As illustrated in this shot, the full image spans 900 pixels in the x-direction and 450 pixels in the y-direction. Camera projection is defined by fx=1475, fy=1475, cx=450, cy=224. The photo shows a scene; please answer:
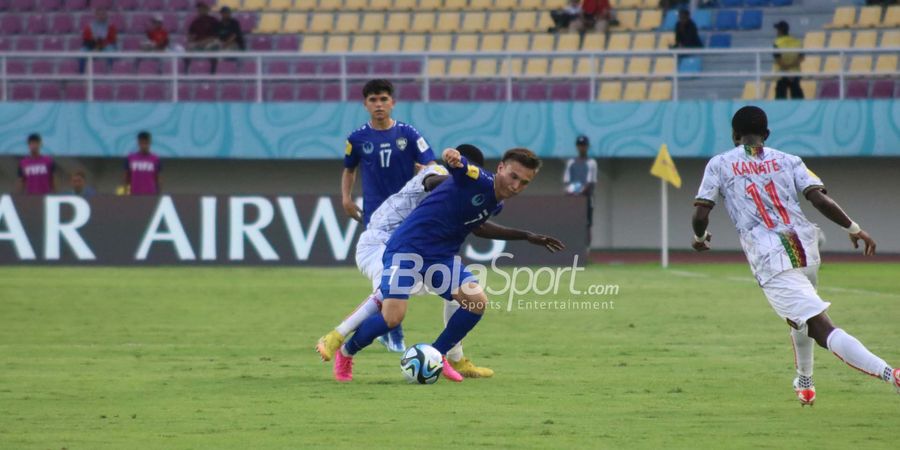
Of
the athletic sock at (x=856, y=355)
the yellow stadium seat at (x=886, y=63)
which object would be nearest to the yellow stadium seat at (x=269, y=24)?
the yellow stadium seat at (x=886, y=63)

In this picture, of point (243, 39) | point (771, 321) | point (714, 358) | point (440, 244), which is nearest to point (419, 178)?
point (440, 244)

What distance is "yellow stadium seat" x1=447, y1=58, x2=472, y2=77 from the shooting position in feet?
96.0

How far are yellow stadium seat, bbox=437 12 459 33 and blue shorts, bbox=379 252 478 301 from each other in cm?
2059

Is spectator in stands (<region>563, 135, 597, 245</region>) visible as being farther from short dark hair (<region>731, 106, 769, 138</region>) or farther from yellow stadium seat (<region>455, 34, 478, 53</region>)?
short dark hair (<region>731, 106, 769, 138</region>)

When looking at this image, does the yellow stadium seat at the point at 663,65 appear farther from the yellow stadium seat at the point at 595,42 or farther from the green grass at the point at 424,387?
the green grass at the point at 424,387

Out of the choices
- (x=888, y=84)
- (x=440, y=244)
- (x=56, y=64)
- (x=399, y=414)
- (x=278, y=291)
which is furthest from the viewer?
(x=56, y=64)

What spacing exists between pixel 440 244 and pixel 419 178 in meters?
1.26

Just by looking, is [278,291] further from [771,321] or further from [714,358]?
[714,358]

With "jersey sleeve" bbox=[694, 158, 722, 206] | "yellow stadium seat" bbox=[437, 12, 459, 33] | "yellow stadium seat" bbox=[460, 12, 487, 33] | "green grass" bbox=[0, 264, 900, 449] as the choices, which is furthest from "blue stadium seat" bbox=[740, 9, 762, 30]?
"jersey sleeve" bbox=[694, 158, 722, 206]

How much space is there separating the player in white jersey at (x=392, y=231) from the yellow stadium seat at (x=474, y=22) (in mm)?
18800

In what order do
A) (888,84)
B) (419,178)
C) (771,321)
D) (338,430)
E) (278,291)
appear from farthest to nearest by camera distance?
(888,84)
(278,291)
(771,321)
(419,178)
(338,430)

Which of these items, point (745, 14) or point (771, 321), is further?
point (745, 14)

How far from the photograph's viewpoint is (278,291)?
19.6 meters

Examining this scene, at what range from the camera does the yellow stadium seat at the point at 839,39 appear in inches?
1093
